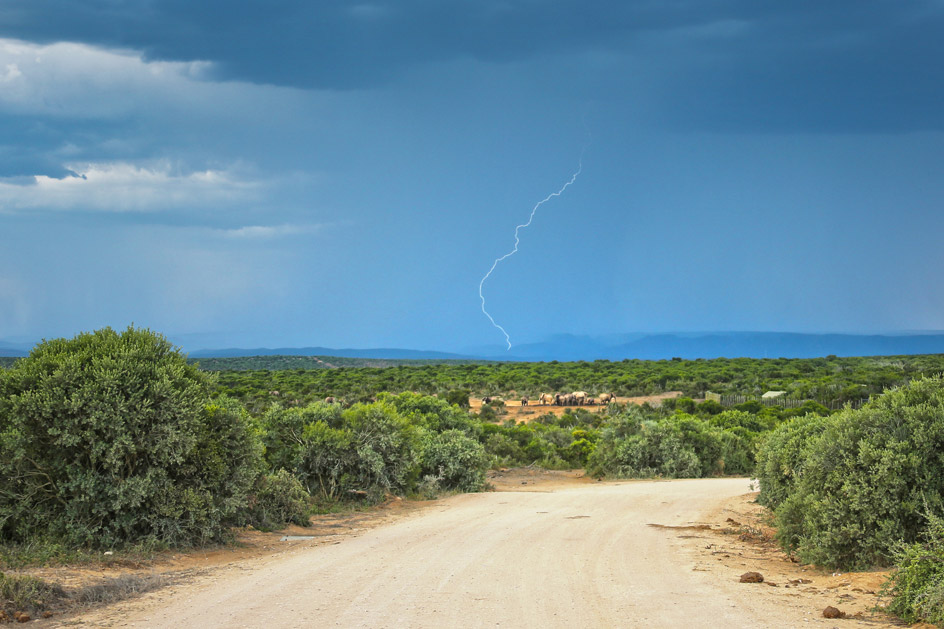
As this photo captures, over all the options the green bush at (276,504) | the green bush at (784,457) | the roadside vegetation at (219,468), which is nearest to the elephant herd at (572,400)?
the roadside vegetation at (219,468)

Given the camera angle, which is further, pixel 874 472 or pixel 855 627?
pixel 874 472

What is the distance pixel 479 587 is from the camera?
843 centimetres

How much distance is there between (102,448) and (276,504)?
403cm

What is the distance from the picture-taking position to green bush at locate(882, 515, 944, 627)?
6543 mm

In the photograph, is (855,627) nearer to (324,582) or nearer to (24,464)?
(324,582)

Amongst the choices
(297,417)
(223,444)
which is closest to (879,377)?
(297,417)

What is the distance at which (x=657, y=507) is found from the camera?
658 inches

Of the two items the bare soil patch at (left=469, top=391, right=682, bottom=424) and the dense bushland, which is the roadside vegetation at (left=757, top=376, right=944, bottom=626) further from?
the bare soil patch at (left=469, top=391, right=682, bottom=424)

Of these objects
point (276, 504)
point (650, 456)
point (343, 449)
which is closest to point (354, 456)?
point (343, 449)

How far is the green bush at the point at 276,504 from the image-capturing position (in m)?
13.4

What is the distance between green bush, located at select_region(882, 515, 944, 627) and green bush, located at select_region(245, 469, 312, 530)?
32.0ft

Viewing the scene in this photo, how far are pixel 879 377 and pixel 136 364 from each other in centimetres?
5450

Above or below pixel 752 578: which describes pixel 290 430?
above

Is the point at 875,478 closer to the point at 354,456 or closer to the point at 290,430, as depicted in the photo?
the point at 354,456
